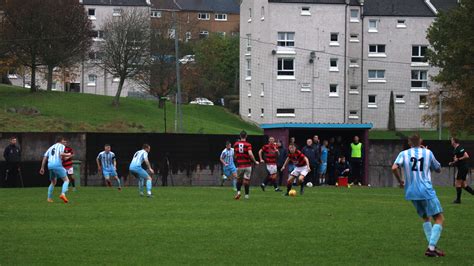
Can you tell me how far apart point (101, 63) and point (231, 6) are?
6779cm

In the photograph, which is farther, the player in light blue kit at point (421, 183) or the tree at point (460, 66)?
A: the tree at point (460, 66)

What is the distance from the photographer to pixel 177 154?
44531mm

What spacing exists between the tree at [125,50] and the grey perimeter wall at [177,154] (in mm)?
31936

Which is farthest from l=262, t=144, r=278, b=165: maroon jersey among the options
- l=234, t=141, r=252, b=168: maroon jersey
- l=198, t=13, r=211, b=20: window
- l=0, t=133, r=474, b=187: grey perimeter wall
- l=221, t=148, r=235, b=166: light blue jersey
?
l=198, t=13, r=211, b=20: window

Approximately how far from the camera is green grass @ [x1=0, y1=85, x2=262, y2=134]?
66.1 meters

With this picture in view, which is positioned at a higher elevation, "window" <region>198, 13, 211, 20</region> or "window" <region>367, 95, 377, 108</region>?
"window" <region>198, 13, 211, 20</region>

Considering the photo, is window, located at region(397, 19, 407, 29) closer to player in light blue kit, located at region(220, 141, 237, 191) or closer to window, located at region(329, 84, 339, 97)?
window, located at region(329, 84, 339, 97)

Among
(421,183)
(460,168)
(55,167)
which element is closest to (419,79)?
(460,168)

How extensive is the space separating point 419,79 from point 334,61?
9.30 m

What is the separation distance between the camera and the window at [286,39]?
81938 millimetres

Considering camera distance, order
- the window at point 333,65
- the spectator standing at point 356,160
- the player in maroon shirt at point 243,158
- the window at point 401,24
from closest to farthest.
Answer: the player in maroon shirt at point 243,158
the spectator standing at point 356,160
the window at point 333,65
the window at point 401,24

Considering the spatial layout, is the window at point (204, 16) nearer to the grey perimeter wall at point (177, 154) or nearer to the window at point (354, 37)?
the window at point (354, 37)

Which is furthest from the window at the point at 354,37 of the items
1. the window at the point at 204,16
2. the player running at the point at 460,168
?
the player running at the point at 460,168

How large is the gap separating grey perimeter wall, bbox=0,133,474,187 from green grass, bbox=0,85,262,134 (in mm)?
20432
